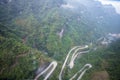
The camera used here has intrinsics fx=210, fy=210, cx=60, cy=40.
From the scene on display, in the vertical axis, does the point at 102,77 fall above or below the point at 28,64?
below

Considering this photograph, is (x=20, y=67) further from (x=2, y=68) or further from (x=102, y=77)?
(x=102, y=77)

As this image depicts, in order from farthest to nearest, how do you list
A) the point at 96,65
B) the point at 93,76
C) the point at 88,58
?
the point at 88,58 → the point at 96,65 → the point at 93,76

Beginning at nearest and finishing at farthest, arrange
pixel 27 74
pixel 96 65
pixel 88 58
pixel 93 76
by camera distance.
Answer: pixel 27 74 → pixel 93 76 → pixel 96 65 → pixel 88 58

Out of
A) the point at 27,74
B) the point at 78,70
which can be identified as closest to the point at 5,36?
the point at 27,74

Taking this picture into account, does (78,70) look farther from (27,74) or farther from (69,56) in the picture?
(27,74)

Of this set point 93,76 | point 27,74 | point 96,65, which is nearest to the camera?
point 27,74

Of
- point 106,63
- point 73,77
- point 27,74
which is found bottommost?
point 106,63

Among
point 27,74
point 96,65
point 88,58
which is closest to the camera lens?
point 27,74

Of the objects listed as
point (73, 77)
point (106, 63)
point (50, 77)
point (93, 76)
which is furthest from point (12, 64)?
point (106, 63)

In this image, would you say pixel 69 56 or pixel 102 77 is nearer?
pixel 102 77
